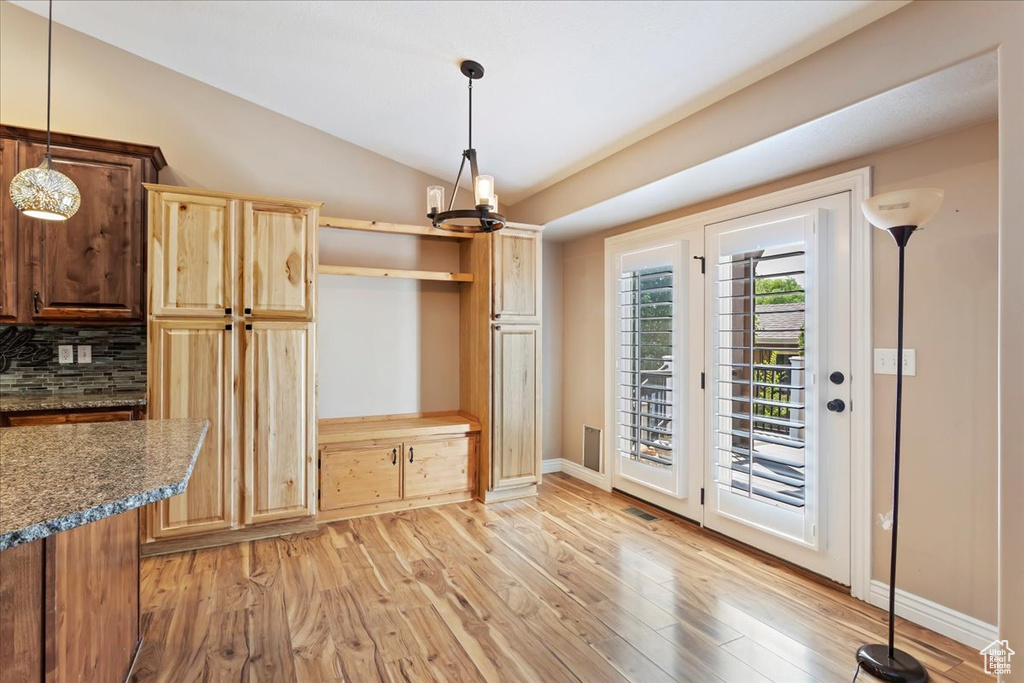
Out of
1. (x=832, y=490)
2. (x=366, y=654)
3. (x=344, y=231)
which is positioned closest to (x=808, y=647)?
(x=832, y=490)

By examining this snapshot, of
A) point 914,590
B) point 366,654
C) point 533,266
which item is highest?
point 533,266

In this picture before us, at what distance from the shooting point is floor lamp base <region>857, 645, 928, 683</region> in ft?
6.22

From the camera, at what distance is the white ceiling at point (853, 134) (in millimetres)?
1842

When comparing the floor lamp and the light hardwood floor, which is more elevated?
the floor lamp

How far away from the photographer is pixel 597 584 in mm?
2641

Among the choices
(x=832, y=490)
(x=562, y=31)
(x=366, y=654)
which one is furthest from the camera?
(x=832, y=490)

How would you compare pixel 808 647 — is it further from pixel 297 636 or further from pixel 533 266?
pixel 533 266

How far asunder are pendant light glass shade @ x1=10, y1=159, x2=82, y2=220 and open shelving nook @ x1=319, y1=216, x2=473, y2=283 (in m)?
1.63

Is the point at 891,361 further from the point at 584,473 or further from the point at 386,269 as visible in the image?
the point at 386,269

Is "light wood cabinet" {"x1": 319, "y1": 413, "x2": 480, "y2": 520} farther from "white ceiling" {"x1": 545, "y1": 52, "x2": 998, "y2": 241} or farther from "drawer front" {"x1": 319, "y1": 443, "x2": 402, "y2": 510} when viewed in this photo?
"white ceiling" {"x1": 545, "y1": 52, "x2": 998, "y2": 241}

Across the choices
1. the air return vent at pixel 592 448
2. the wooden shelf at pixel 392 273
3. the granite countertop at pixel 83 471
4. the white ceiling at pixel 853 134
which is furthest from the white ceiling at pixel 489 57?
the air return vent at pixel 592 448

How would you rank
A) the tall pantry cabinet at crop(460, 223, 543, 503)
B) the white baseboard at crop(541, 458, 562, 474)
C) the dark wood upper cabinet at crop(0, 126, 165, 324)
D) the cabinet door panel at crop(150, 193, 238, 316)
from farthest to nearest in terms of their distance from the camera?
1. the white baseboard at crop(541, 458, 562, 474)
2. the tall pantry cabinet at crop(460, 223, 543, 503)
3. the cabinet door panel at crop(150, 193, 238, 316)
4. the dark wood upper cabinet at crop(0, 126, 165, 324)

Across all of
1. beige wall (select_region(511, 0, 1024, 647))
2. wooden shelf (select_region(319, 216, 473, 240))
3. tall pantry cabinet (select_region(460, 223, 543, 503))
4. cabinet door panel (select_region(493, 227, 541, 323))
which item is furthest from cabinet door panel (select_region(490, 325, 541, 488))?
beige wall (select_region(511, 0, 1024, 647))

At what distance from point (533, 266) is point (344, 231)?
1.53 metres
